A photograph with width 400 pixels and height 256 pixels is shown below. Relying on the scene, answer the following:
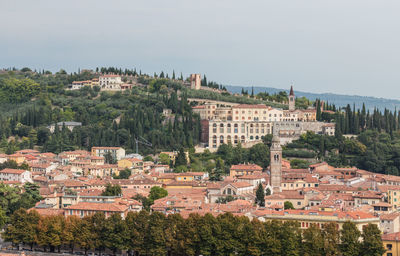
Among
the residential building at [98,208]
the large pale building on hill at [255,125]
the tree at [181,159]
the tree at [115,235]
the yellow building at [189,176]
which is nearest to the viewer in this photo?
the tree at [115,235]

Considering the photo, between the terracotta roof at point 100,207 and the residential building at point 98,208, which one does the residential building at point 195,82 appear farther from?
the terracotta roof at point 100,207

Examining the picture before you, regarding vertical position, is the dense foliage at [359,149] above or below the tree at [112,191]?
above

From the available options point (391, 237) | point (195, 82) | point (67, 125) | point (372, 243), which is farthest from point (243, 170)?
point (195, 82)

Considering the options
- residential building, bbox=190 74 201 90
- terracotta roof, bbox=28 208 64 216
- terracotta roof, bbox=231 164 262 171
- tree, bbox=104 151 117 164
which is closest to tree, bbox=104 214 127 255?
terracotta roof, bbox=28 208 64 216

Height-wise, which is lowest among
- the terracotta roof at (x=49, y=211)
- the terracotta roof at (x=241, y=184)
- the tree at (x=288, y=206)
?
the terracotta roof at (x=49, y=211)

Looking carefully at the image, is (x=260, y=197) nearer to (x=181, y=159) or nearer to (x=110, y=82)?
(x=181, y=159)

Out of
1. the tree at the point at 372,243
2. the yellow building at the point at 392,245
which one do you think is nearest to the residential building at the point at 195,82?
the yellow building at the point at 392,245

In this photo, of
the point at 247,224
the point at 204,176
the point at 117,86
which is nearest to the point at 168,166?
the point at 204,176
